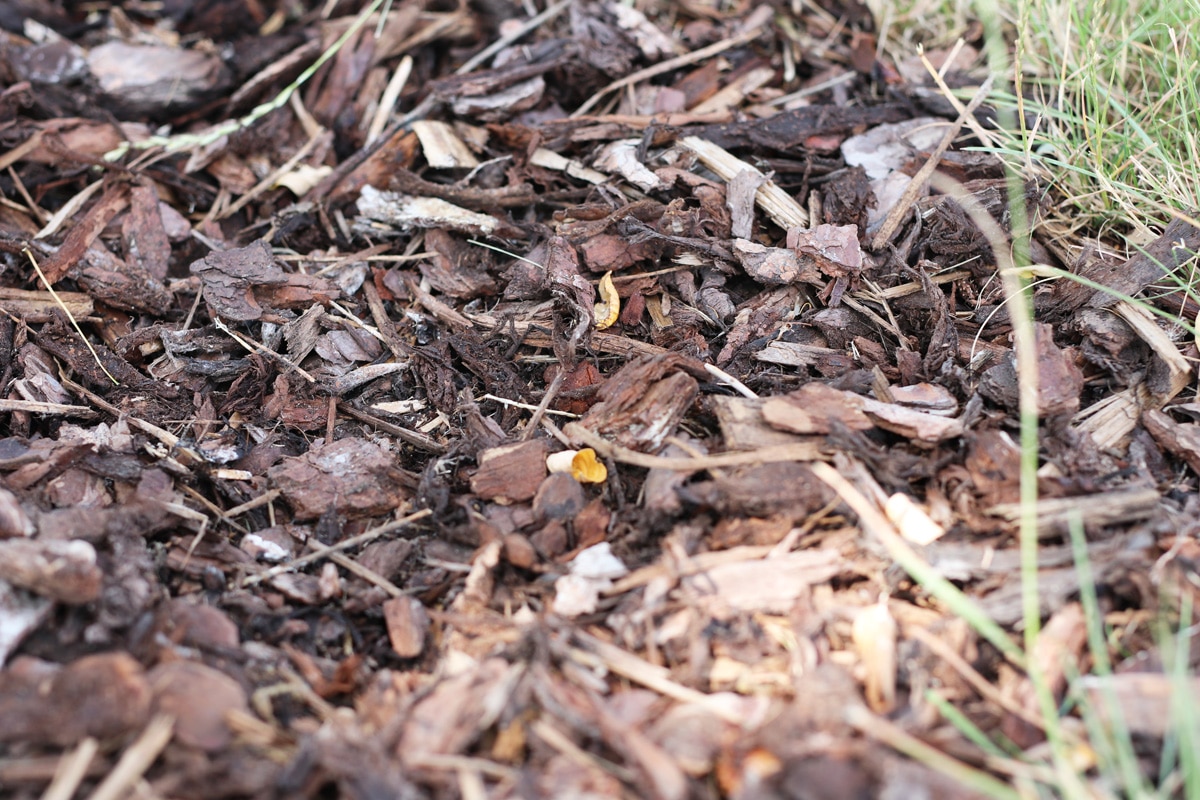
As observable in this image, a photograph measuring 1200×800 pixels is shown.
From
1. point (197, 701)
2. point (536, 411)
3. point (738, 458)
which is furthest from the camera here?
point (536, 411)

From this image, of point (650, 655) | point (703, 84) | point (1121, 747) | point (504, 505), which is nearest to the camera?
point (1121, 747)

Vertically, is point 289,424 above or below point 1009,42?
below

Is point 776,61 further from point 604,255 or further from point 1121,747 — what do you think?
point 1121,747

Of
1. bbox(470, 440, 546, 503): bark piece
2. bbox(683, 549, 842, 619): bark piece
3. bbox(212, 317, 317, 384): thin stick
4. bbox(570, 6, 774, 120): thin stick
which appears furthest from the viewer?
bbox(570, 6, 774, 120): thin stick

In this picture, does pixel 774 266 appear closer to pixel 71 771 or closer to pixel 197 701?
pixel 197 701

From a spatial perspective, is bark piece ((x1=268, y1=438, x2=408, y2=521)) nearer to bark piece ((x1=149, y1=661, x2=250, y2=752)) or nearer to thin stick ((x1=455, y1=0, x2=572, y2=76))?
bark piece ((x1=149, y1=661, x2=250, y2=752))

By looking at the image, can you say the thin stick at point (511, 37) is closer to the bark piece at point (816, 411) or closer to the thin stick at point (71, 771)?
the bark piece at point (816, 411)

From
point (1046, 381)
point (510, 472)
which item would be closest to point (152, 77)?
point (510, 472)

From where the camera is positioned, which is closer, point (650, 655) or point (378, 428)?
point (650, 655)

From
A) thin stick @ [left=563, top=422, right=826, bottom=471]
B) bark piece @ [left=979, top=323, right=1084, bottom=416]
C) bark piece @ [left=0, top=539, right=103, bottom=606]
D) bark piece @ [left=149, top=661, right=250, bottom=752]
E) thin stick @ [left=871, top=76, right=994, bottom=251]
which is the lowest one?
bark piece @ [left=149, top=661, right=250, bottom=752]

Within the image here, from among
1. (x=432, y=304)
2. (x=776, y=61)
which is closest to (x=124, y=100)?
(x=432, y=304)

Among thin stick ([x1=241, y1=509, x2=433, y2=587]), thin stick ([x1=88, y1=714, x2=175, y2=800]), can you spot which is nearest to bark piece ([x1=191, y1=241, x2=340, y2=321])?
thin stick ([x1=241, y1=509, x2=433, y2=587])
